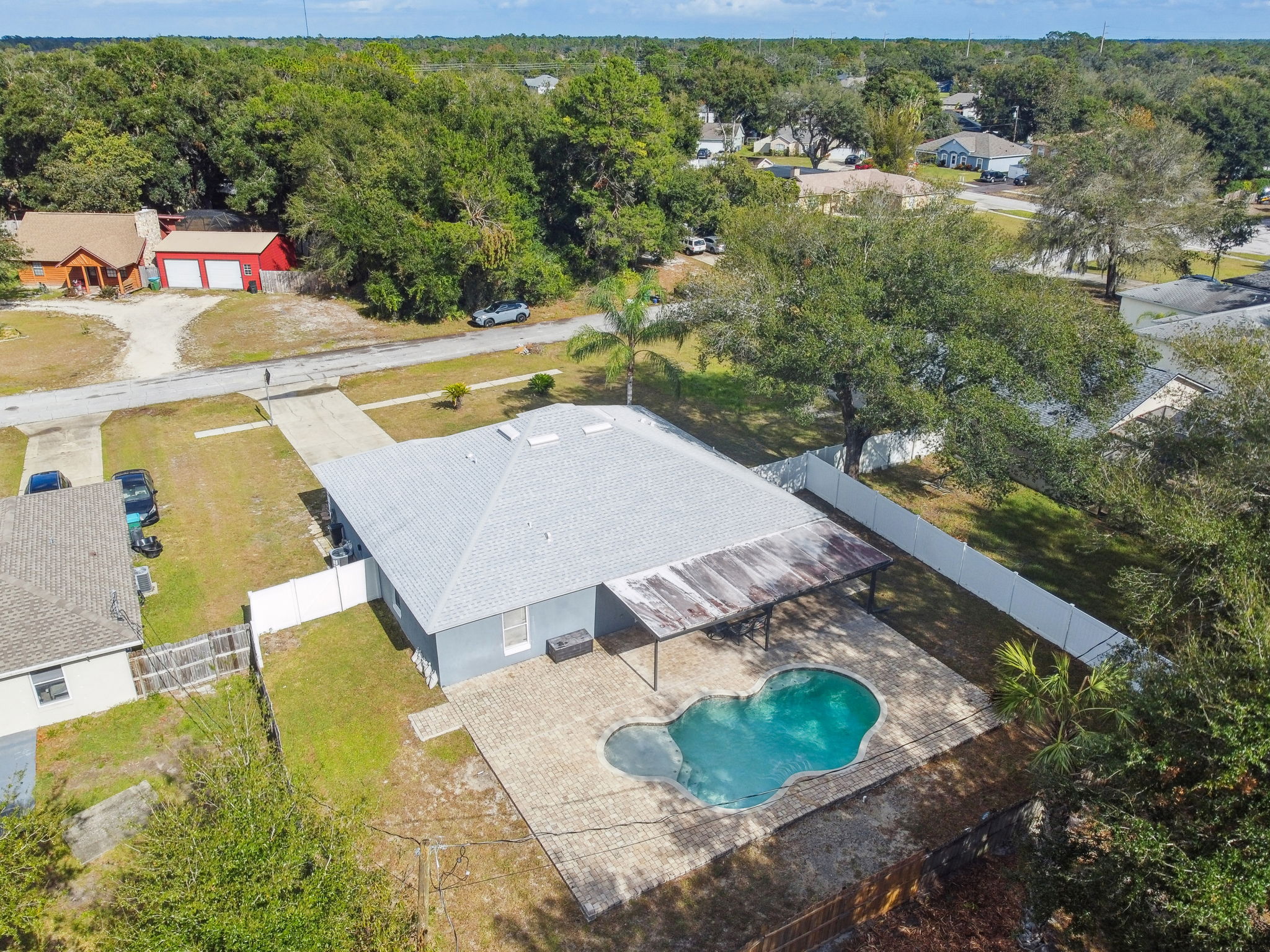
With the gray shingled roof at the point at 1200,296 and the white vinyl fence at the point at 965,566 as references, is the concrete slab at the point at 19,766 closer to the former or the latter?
the white vinyl fence at the point at 965,566

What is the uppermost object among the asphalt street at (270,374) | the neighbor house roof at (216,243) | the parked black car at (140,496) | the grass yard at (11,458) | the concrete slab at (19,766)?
the neighbor house roof at (216,243)

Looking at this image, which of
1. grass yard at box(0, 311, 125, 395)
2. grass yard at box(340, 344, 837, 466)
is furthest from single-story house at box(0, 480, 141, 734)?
grass yard at box(0, 311, 125, 395)

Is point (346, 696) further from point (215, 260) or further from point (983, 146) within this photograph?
point (983, 146)

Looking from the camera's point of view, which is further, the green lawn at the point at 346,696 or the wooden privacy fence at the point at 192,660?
the wooden privacy fence at the point at 192,660

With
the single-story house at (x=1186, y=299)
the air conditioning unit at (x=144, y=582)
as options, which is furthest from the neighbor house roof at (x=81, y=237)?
the single-story house at (x=1186, y=299)

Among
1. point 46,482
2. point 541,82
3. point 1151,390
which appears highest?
point 541,82

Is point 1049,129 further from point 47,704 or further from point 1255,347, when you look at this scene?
point 47,704

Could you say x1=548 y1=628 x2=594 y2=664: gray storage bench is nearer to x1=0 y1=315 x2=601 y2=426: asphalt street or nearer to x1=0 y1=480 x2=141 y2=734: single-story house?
x1=0 y1=480 x2=141 y2=734: single-story house

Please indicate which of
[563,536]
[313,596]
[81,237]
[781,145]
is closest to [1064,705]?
[563,536]
